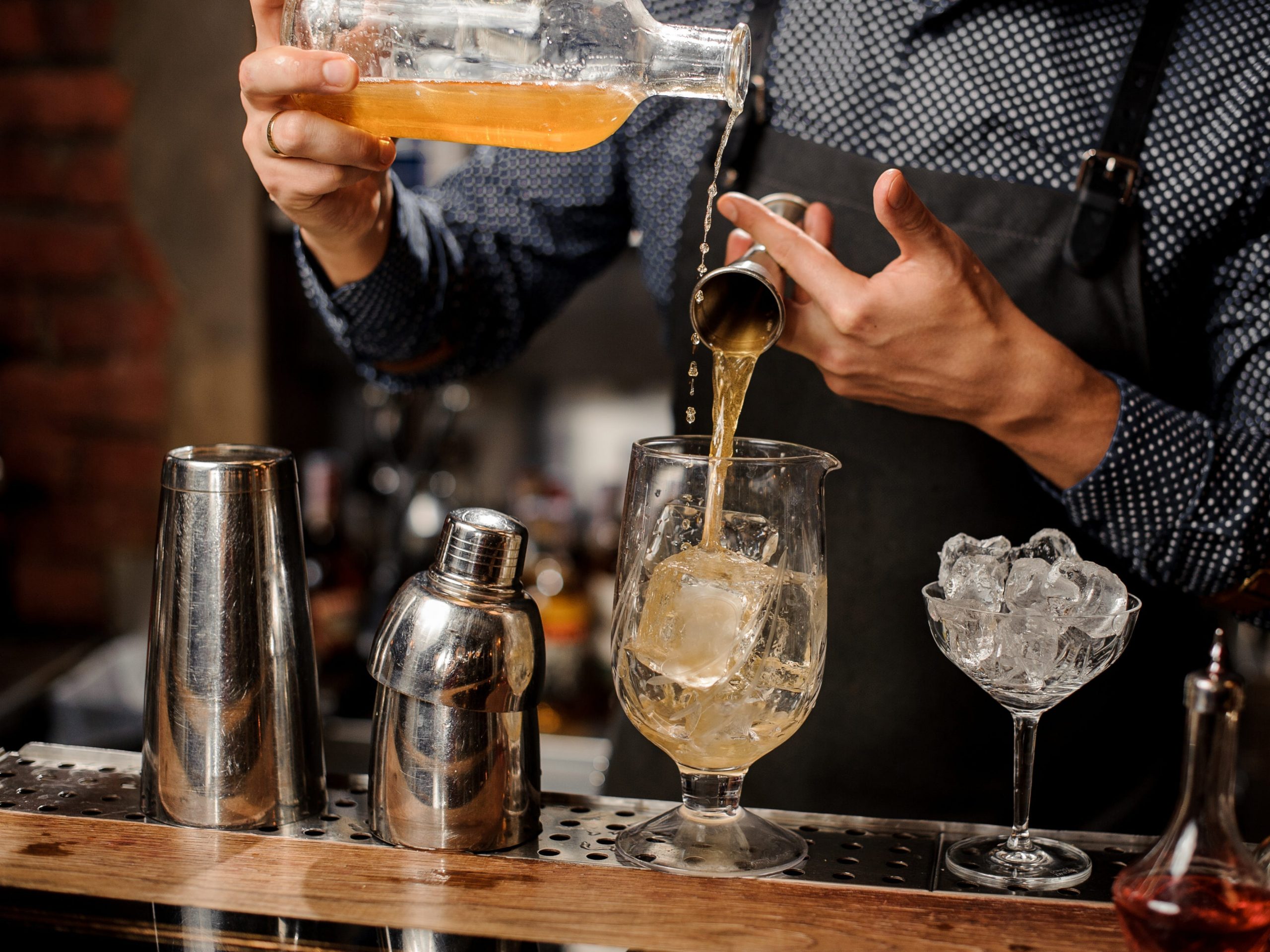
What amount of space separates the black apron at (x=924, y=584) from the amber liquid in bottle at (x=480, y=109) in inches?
17.5

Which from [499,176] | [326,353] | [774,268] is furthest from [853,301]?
[326,353]

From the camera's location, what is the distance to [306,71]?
2.74 ft

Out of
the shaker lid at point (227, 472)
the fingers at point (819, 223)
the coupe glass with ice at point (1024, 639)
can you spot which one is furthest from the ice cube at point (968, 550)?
the shaker lid at point (227, 472)

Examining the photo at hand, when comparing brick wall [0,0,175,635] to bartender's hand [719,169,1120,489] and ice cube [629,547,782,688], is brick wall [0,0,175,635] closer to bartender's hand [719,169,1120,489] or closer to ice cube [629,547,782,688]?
bartender's hand [719,169,1120,489]

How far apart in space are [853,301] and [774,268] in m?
0.07

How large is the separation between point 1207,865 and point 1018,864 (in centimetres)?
21

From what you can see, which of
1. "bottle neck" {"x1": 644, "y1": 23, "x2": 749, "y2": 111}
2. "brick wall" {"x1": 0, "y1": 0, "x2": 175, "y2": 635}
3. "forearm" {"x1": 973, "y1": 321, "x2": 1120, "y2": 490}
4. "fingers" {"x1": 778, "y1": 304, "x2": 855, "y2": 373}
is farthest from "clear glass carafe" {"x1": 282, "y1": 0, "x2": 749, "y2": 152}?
"brick wall" {"x1": 0, "y1": 0, "x2": 175, "y2": 635}

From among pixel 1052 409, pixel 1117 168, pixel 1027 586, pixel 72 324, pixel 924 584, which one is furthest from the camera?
pixel 72 324

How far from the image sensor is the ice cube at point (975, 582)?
841 millimetres

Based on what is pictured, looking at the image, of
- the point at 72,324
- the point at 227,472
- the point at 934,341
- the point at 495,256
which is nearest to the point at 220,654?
the point at 227,472

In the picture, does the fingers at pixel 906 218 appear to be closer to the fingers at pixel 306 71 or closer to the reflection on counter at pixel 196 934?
the fingers at pixel 306 71

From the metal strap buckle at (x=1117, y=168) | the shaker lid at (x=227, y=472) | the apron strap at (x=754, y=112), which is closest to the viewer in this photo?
the shaker lid at (x=227, y=472)

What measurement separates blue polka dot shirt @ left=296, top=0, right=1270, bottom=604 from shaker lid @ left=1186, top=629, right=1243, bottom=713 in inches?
19.2

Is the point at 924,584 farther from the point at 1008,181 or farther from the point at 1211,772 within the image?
the point at 1211,772
